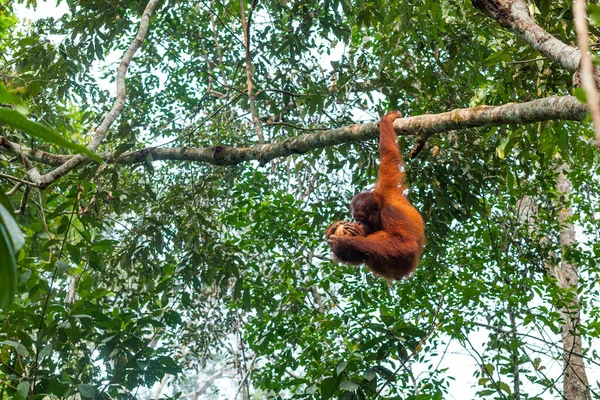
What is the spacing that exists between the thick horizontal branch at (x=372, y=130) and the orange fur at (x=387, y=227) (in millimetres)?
241

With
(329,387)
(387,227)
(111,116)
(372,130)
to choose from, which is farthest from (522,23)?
(329,387)

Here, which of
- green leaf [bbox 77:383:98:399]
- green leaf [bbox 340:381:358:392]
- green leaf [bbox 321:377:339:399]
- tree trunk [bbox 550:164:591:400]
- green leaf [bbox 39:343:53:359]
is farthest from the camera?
tree trunk [bbox 550:164:591:400]

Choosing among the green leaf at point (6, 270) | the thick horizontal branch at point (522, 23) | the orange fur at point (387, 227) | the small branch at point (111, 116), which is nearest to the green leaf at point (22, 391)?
the small branch at point (111, 116)

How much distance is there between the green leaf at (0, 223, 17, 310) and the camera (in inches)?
38.6

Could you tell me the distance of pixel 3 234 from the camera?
0.97 metres

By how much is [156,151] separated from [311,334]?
3.02m

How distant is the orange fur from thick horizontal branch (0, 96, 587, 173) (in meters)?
0.24

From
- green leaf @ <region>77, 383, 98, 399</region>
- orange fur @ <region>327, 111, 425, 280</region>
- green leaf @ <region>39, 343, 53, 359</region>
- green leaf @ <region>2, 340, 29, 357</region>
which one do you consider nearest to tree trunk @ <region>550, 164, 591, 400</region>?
orange fur @ <region>327, 111, 425, 280</region>

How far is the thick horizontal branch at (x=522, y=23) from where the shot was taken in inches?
147

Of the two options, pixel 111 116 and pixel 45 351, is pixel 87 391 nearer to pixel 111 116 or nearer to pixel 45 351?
pixel 45 351

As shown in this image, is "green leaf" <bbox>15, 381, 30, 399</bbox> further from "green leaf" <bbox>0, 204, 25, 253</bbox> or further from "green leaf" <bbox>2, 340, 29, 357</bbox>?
"green leaf" <bbox>0, 204, 25, 253</bbox>

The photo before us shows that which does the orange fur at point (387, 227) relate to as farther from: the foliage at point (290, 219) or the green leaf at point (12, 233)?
the green leaf at point (12, 233)

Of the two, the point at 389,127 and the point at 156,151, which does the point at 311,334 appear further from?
the point at 389,127

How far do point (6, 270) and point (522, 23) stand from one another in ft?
12.1
